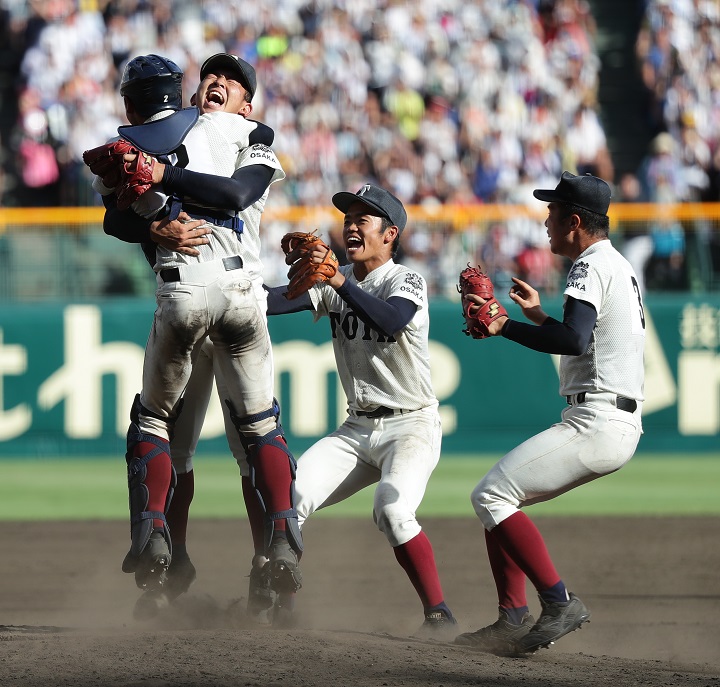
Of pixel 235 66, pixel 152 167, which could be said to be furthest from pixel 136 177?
pixel 235 66

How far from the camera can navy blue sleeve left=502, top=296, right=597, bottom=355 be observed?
4891 mm

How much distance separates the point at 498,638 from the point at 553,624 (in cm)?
25

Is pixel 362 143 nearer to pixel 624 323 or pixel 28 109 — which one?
pixel 28 109

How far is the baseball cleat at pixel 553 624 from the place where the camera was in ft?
16.4

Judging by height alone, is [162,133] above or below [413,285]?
above

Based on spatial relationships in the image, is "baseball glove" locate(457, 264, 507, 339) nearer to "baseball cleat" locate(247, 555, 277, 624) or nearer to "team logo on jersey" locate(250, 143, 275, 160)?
"team logo on jersey" locate(250, 143, 275, 160)

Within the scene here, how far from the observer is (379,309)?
209 inches

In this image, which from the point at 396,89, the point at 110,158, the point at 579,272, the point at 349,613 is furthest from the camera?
the point at 396,89

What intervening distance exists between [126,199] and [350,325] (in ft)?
4.36

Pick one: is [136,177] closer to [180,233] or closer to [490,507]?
[180,233]

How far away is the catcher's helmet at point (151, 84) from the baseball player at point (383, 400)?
0.98 meters

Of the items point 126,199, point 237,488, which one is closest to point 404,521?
point 126,199

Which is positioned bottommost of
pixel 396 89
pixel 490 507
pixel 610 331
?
pixel 490 507

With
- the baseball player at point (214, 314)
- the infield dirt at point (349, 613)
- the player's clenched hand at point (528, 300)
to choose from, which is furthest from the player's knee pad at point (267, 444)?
the player's clenched hand at point (528, 300)
